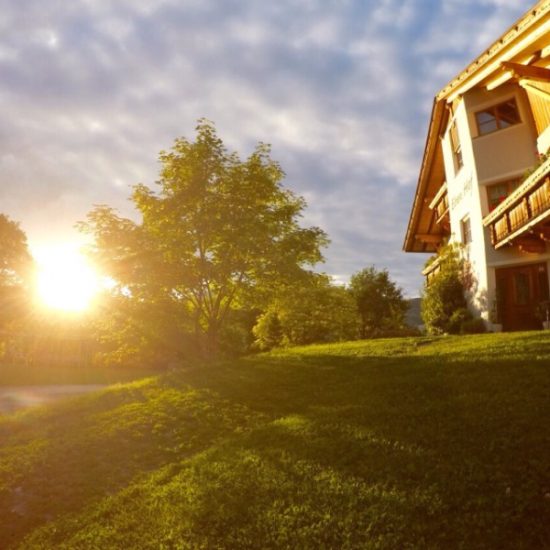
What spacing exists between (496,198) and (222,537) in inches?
871

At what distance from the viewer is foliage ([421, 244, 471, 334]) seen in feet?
77.5

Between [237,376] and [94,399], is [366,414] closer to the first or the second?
[237,376]

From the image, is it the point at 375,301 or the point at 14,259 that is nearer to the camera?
the point at 375,301

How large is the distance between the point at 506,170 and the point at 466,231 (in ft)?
14.0

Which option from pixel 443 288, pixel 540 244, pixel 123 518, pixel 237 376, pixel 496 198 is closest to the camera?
pixel 123 518

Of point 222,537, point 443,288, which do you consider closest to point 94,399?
point 222,537

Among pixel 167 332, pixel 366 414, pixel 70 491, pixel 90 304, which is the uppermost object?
pixel 90 304

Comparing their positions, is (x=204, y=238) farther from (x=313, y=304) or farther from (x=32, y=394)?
(x=32, y=394)

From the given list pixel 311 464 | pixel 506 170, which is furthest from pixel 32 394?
pixel 506 170

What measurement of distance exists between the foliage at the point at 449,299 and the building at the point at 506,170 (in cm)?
67

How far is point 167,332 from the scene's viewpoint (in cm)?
2183

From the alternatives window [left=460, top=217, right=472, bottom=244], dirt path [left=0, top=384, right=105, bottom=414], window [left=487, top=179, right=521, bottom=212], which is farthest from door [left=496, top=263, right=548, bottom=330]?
dirt path [left=0, top=384, right=105, bottom=414]

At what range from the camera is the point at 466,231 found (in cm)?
2617

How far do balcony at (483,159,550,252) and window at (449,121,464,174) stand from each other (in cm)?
589
